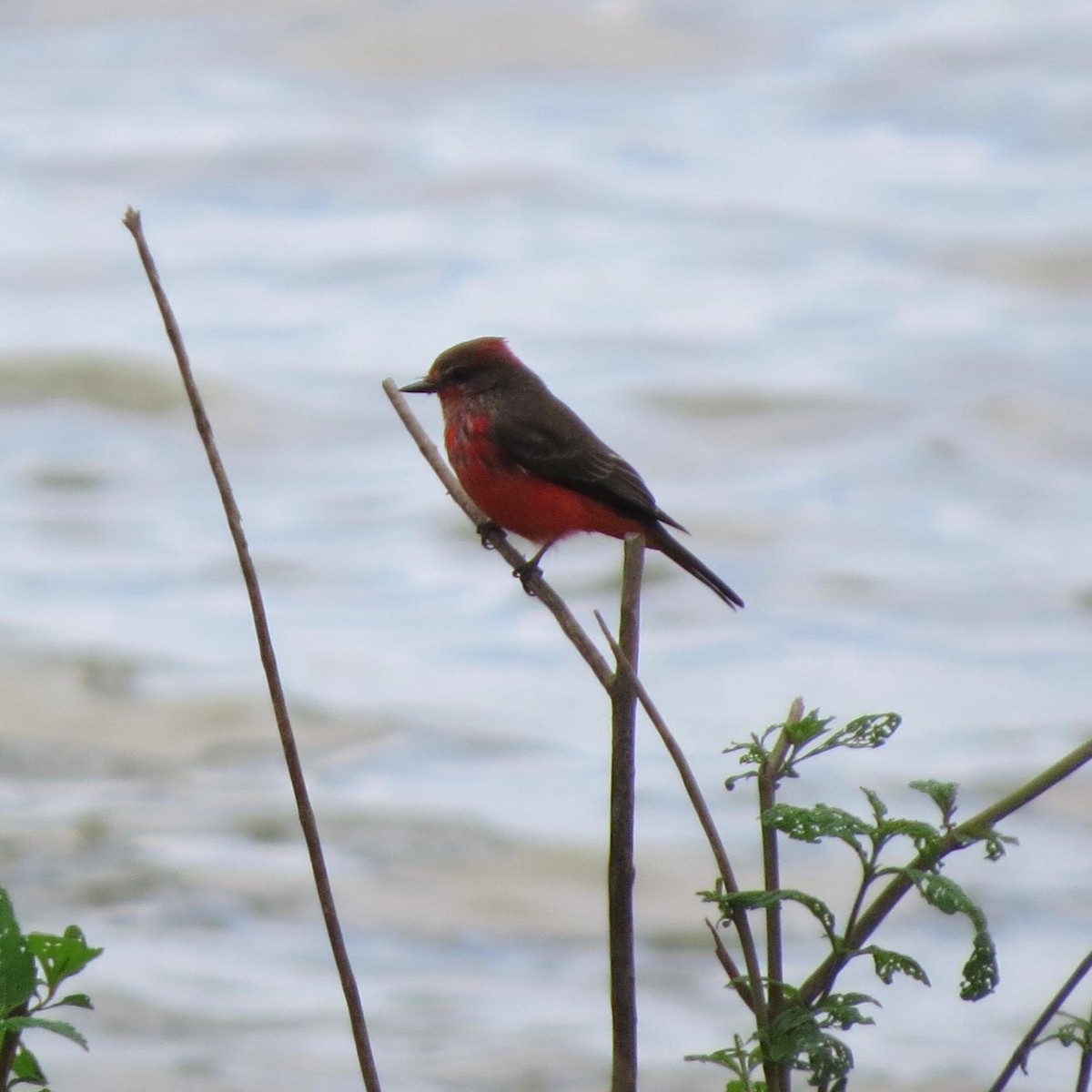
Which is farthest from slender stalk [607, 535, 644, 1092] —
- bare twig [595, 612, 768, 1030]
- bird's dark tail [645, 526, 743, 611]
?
bird's dark tail [645, 526, 743, 611]

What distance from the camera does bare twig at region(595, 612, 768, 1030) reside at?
1.66 meters

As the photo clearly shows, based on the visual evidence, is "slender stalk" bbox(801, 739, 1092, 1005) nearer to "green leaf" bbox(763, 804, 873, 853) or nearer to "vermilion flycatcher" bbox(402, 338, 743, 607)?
"green leaf" bbox(763, 804, 873, 853)

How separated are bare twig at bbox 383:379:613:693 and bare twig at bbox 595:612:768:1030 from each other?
7cm

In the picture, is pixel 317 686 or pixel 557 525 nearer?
pixel 557 525

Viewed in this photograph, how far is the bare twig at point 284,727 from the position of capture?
1908 mm

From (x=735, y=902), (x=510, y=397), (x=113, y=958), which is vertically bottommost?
(x=735, y=902)

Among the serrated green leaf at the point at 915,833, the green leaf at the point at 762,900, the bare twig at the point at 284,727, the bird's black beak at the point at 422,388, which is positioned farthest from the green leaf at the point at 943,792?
the bird's black beak at the point at 422,388

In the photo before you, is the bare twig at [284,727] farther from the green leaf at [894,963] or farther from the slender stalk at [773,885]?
the green leaf at [894,963]

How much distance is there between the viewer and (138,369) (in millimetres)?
10883

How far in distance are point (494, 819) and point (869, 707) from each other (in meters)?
1.71

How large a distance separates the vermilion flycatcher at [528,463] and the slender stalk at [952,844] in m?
3.31

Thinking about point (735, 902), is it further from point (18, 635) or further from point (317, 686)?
point (18, 635)

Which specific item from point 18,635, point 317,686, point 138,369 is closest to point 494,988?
point 317,686

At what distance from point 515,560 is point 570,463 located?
200 cm
